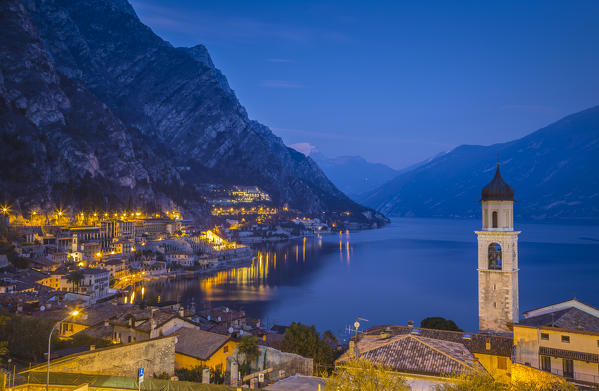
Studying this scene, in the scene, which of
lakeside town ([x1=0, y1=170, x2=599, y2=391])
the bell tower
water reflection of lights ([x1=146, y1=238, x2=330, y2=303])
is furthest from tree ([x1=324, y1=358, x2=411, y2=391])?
water reflection of lights ([x1=146, y1=238, x2=330, y2=303])

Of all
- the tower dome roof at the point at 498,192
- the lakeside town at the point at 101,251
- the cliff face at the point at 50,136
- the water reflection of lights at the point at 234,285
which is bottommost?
the water reflection of lights at the point at 234,285

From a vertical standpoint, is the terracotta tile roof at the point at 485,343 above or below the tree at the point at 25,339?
above

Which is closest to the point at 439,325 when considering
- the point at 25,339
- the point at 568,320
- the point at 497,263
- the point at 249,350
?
the point at 497,263

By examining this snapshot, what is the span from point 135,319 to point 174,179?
430ft

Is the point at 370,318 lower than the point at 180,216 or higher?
lower

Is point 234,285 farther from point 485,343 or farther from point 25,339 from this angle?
point 485,343

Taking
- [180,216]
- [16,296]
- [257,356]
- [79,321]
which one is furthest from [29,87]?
[257,356]

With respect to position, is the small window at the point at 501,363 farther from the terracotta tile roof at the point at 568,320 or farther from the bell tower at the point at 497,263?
the bell tower at the point at 497,263

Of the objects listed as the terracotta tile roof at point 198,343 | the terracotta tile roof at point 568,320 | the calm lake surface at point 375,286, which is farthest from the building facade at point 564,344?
the calm lake surface at point 375,286

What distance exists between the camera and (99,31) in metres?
196

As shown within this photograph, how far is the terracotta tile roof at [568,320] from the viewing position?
17.0 m

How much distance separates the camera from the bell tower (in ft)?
70.9

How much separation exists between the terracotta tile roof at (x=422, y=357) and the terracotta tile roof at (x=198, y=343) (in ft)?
29.7

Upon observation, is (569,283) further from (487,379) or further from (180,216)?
(180,216)
